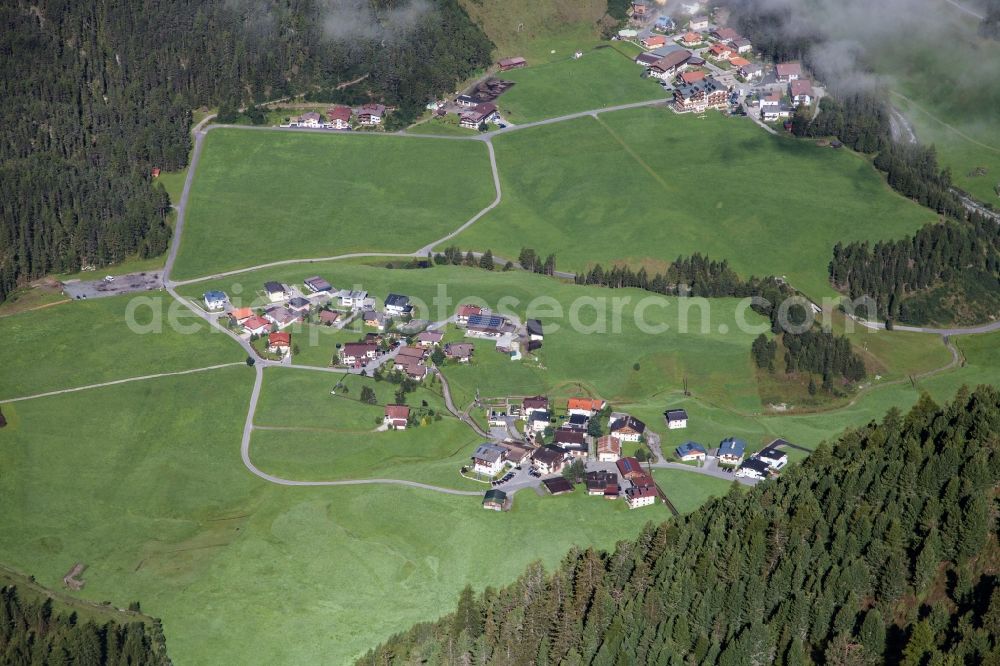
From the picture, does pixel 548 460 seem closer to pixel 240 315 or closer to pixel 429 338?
pixel 429 338

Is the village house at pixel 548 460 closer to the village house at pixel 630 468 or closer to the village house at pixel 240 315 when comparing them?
the village house at pixel 630 468

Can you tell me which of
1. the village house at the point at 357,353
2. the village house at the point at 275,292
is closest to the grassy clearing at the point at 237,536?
the village house at the point at 357,353

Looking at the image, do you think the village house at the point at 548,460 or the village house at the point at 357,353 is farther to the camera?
the village house at the point at 357,353

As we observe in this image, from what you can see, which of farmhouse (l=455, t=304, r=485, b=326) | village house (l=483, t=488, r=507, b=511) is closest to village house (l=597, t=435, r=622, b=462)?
village house (l=483, t=488, r=507, b=511)

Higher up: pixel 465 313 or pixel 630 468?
pixel 630 468

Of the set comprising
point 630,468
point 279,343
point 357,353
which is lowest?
point 279,343

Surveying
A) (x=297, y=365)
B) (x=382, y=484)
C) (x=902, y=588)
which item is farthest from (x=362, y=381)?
(x=902, y=588)

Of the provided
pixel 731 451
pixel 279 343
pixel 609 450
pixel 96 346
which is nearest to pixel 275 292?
pixel 279 343

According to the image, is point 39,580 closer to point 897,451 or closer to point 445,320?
point 445,320
